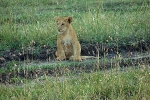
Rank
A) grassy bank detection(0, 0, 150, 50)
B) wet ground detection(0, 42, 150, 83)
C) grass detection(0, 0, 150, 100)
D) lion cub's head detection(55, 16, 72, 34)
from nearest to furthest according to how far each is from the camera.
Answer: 1. grass detection(0, 0, 150, 100)
2. wet ground detection(0, 42, 150, 83)
3. lion cub's head detection(55, 16, 72, 34)
4. grassy bank detection(0, 0, 150, 50)

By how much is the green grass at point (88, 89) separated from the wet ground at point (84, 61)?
0.65 metres

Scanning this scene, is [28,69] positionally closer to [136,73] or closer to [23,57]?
[23,57]

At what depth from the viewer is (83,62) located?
9.42 metres

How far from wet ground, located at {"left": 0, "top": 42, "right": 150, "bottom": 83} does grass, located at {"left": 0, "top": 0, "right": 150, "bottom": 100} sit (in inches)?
7.0

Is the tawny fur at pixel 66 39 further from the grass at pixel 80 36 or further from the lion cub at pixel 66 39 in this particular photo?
the grass at pixel 80 36

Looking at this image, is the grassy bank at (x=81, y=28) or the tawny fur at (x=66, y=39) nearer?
the tawny fur at (x=66, y=39)

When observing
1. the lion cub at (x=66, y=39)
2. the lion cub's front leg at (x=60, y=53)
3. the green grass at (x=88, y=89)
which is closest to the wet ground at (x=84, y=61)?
the lion cub's front leg at (x=60, y=53)

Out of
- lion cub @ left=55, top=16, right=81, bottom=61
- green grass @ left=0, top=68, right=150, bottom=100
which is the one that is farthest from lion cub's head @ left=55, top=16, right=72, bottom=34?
green grass @ left=0, top=68, right=150, bottom=100

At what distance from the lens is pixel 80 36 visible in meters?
11.5

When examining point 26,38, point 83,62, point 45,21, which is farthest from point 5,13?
point 83,62

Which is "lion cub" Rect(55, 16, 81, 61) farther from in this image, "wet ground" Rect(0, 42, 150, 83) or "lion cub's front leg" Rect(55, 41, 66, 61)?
"wet ground" Rect(0, 42, 150, 83)

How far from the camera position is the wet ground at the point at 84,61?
8.53 m

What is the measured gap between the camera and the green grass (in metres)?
6.61

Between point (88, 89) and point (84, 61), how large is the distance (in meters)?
2.64
